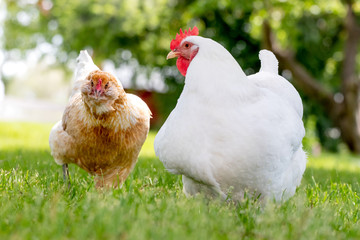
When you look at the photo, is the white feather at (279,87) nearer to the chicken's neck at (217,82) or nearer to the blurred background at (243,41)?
the chicken's neck at (217,82)

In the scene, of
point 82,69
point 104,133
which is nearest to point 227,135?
point 104,133

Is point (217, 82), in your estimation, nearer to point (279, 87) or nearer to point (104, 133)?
point (279, 87)

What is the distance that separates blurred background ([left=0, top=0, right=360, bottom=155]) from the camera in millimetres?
13406

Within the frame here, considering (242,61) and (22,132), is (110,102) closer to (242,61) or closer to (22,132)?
(22,132)

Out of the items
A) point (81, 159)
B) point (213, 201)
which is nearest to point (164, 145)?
point (213, 201)

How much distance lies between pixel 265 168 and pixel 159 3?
14360mm

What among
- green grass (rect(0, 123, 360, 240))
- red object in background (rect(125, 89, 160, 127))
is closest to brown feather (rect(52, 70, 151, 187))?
green grass (rect(0, 123, 360, 240))

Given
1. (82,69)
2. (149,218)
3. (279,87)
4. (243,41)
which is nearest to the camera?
(149,218)

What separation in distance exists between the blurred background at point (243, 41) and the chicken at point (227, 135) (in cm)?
798

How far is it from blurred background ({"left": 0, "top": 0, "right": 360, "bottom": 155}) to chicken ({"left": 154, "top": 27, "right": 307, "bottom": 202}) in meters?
7.98

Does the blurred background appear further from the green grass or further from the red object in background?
the green grass

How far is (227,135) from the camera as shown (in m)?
2.80

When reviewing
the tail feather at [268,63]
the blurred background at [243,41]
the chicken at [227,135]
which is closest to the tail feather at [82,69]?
the chicken at [227,135]

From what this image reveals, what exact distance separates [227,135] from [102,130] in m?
1.38
